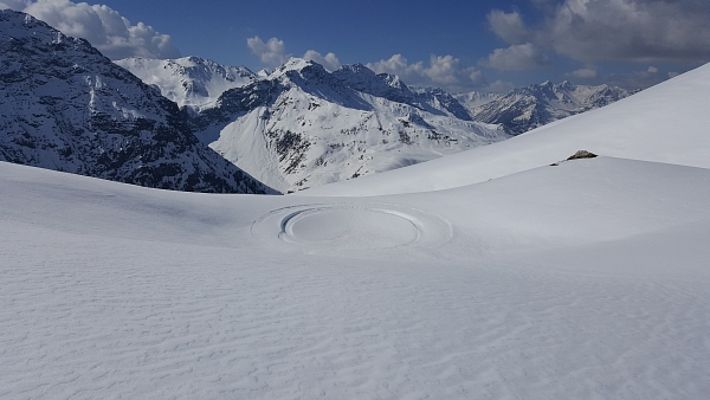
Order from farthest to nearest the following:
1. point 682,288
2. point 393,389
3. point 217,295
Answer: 1. point 682,288
2. point 217,295
3. point 393,389

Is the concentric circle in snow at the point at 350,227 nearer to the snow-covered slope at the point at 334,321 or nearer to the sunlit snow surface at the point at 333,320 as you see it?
the sunlit snow surface at the point at 333,320

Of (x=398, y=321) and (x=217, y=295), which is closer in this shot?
(x=398, y=321)

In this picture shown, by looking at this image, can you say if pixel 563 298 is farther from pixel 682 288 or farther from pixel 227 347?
pixel 227 347

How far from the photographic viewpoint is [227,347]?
677 cm

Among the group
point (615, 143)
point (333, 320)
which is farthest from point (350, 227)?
point (615, 143)

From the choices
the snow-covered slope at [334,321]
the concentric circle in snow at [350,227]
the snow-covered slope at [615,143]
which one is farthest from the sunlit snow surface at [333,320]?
the snow-covered slope at [615,143]

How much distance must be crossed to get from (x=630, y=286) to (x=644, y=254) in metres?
5.76

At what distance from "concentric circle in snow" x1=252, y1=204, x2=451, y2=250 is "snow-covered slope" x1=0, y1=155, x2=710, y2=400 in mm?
6100

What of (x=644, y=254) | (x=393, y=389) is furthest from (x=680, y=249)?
(x=393, y=389)

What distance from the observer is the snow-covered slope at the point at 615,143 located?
1411 inches

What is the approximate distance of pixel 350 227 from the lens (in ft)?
87.6

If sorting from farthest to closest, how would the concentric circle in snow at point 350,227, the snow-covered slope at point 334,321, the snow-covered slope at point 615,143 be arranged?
the snow-covered slope at point 615,143 < the concentric circle in snow at point 350,227 < the snow-covered slope at point 334,321

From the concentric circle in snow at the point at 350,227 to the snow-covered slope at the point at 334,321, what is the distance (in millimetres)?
6100

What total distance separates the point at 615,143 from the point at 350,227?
27237 mm
